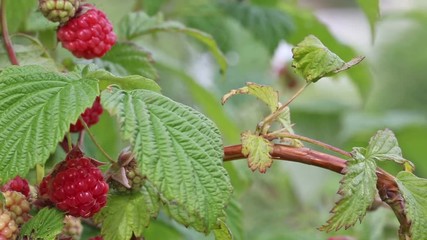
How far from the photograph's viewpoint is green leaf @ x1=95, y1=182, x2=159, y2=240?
2.52 feet

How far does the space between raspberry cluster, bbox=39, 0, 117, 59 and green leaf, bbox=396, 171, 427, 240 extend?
30cm

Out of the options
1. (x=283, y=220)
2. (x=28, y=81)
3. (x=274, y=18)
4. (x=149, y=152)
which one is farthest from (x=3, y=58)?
(x=283, y=220)

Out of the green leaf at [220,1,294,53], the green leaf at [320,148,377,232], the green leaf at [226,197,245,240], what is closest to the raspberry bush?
the green leaf at [320,148,377,232]

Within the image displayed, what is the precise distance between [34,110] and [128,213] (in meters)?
0.11

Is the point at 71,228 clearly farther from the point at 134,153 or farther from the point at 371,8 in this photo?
the point at 371,8

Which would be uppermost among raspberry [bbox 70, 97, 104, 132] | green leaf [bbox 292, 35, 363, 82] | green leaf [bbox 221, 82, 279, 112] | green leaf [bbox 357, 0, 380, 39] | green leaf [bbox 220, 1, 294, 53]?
green leaf [bbox 357, 0, 380, 39]

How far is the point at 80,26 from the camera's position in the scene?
85 centimetres

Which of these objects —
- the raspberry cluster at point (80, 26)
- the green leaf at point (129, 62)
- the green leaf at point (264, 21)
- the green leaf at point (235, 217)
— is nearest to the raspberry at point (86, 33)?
the raspberry cluster at point (80, 26)

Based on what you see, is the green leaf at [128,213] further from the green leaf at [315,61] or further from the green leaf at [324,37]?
the green leaf at [324,37]

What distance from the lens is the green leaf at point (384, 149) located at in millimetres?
773

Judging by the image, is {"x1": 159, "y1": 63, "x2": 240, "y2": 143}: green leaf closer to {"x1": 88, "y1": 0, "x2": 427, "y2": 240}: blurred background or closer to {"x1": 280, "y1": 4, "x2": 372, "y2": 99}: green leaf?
{"x1": 88, "y1": 0, "x2": 427, "y2": 240}: blurred background

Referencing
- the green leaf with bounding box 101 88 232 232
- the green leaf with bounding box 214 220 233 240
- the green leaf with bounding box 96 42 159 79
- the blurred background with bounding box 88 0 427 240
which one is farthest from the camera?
the blurred background with bounding box 88 0 427 240

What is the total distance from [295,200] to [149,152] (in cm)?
156

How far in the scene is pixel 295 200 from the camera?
2213mm
